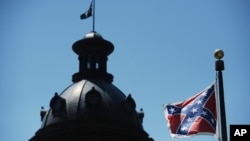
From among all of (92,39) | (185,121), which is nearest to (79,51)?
(92,39)

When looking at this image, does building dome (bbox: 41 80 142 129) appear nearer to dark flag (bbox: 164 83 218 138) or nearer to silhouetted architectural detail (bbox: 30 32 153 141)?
silhouetted architectural detail (bbox: 30 32 153 141)

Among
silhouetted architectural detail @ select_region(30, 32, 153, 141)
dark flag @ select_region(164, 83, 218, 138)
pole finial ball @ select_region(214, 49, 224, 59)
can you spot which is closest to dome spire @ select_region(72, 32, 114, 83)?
silhouetted architectural detail @ select_region(30, 32, 153, 141)

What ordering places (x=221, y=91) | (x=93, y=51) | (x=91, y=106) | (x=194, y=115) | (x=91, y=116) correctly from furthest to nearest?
(x=93, y=51) → (x=91, y=106) → (x=91, y=116) → (x=194, y=115) → (x=221, y=91)

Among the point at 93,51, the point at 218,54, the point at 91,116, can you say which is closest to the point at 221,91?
the point at 218,54

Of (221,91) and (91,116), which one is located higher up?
(91,116)

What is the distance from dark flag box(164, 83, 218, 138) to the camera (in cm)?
1734

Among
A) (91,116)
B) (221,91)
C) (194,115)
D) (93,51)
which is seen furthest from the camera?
(93,51)

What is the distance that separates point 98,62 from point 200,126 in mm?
44513

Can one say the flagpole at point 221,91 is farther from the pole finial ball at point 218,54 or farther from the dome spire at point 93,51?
the dome spire at point 93,51

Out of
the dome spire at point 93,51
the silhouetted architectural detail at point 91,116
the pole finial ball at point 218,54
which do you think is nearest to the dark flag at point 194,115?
the pole finial ball at point 218,54

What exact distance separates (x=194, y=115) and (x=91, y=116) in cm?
3487

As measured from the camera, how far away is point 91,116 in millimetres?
52312

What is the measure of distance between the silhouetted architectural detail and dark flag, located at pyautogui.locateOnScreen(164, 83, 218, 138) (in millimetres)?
33880

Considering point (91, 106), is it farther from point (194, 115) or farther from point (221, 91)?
point (221, 91)
